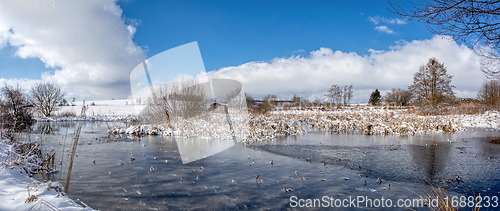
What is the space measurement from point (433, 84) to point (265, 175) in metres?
28.5

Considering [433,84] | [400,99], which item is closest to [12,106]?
[433,84]

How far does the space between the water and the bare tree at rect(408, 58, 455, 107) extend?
20029mm

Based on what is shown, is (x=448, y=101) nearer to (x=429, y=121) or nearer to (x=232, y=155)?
(x=429, y=121)

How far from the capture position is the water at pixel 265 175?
4473 mm

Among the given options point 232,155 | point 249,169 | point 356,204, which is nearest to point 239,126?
point 232,155

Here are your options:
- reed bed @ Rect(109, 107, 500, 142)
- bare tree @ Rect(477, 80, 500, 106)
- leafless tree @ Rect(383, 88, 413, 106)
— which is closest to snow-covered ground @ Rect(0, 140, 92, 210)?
reed bed @ Rect(109, 107, 500, 142)

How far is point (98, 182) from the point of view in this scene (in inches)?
211

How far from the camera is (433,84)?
25672mm

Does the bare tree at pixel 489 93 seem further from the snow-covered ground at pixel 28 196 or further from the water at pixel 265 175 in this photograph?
the snow-covered ground at pixel 28 196

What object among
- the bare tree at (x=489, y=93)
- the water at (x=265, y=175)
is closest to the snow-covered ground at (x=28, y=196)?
the water at (x=265, y=175)

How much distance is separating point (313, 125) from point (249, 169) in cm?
1368

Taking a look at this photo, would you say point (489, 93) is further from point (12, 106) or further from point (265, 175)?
point (12, 106)

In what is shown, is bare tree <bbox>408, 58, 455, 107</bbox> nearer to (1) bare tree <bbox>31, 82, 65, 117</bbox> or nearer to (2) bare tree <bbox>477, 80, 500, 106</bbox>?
(2) bare tree <bbox>477, 80, 500, 106</bbox>

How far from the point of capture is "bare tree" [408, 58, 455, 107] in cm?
2531
